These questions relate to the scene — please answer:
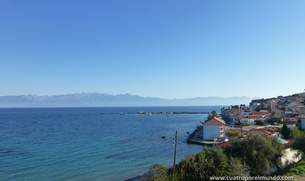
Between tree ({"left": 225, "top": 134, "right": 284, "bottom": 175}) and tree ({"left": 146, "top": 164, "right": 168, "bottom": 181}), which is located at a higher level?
tree ({"left": 225, "top": 134, "right": 284, "bottom": 175})

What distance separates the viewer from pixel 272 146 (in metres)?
17.5

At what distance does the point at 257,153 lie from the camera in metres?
16.5

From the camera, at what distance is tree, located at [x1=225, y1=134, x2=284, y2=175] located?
1612 cm

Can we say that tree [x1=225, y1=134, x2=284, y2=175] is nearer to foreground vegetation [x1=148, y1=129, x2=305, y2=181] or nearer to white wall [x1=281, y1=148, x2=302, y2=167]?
foreground vegetation [x1=148, y1=129, x2=305, y2=181]

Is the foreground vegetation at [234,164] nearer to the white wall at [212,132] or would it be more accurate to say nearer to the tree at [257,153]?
the tree at [257,153]

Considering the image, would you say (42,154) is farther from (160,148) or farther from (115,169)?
(160,148)

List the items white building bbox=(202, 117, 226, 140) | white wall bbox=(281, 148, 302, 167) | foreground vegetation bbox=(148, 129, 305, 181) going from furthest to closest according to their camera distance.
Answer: white building bbox=(202, 117, 226, 140) → white wall bbox=(281, 148, 302, 167) → foreground vegetation bbox=(148, 129, 305, 181)

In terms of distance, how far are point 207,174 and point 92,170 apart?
14.0 m

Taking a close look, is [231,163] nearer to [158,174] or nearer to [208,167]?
[208,167]

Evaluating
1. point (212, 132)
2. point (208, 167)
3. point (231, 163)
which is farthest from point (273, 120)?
point (208, 167)

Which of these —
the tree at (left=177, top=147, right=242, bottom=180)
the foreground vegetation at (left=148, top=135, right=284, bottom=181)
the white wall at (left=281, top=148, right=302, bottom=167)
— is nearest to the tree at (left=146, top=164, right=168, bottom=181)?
the foreground vegetation at (left=148, top=135, right=284, bottom=181)

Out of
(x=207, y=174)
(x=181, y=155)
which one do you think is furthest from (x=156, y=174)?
(x=181, y=155)

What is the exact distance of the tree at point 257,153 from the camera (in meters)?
16.1

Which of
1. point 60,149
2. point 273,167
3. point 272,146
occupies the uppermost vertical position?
point 272,146
